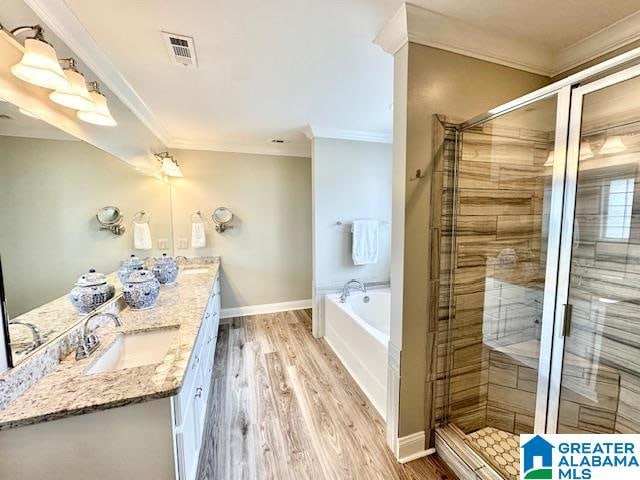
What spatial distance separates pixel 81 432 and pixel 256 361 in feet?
5.97

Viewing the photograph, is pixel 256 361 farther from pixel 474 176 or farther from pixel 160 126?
pixel 160 126

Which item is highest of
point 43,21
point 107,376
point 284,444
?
point 43,21

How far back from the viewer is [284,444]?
67.9 inches

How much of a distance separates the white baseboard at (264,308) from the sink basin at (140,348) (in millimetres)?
2399

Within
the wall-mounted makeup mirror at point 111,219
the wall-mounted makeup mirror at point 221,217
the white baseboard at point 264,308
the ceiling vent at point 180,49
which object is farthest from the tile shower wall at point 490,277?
the wall-mounted makeup mirror at point 221,217

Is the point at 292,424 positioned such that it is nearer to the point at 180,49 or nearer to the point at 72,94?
the point at 72,94

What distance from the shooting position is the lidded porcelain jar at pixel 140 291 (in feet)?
5.66

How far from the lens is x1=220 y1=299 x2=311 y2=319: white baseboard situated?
3.85 m

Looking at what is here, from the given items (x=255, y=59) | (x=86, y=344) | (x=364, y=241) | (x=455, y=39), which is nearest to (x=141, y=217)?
(x=86, y=344)

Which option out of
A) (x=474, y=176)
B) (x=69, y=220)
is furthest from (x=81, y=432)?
(x=474, y=176)

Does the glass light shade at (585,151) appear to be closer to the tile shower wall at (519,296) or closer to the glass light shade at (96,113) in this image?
the tile shower wall at (519,296)

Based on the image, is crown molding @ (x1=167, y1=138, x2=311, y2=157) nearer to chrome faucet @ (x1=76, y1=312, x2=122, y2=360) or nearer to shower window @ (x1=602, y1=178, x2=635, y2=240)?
chrome faucet @ (x1=76, y1=312, x2=122, y2=360)

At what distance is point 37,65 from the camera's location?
1.00 metres

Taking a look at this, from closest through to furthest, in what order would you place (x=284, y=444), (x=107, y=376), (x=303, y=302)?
(x=107, y=376), (x=284, y=444), (x=303, y=302)
